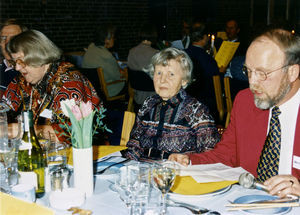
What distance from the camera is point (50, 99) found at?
2.72m

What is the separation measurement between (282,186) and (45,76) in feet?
6.21

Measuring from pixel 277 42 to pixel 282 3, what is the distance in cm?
1126

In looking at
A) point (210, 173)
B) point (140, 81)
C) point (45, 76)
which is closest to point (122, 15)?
point (140, 81)

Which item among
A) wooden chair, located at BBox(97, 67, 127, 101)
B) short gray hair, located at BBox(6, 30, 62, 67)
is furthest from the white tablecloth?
wooden chair, located at BBox(97, 67, 127, 101)

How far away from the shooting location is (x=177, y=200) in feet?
4.90

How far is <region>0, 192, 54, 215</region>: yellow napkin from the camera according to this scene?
4.23ft

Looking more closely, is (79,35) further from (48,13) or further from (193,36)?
(193,36)

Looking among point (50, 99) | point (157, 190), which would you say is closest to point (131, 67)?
point (50, 99)

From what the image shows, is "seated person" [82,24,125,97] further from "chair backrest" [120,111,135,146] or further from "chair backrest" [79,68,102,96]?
"chair backrest" [120,111,135,146]

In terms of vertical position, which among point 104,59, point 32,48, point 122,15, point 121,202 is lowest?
point 121,202

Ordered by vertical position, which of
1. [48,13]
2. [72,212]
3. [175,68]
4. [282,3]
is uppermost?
[282,3]

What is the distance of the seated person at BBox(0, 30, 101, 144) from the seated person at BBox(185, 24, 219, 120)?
189cm

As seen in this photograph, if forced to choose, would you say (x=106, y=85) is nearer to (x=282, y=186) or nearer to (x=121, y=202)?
(x=121, y=202)

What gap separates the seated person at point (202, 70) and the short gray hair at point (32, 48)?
2.00m
